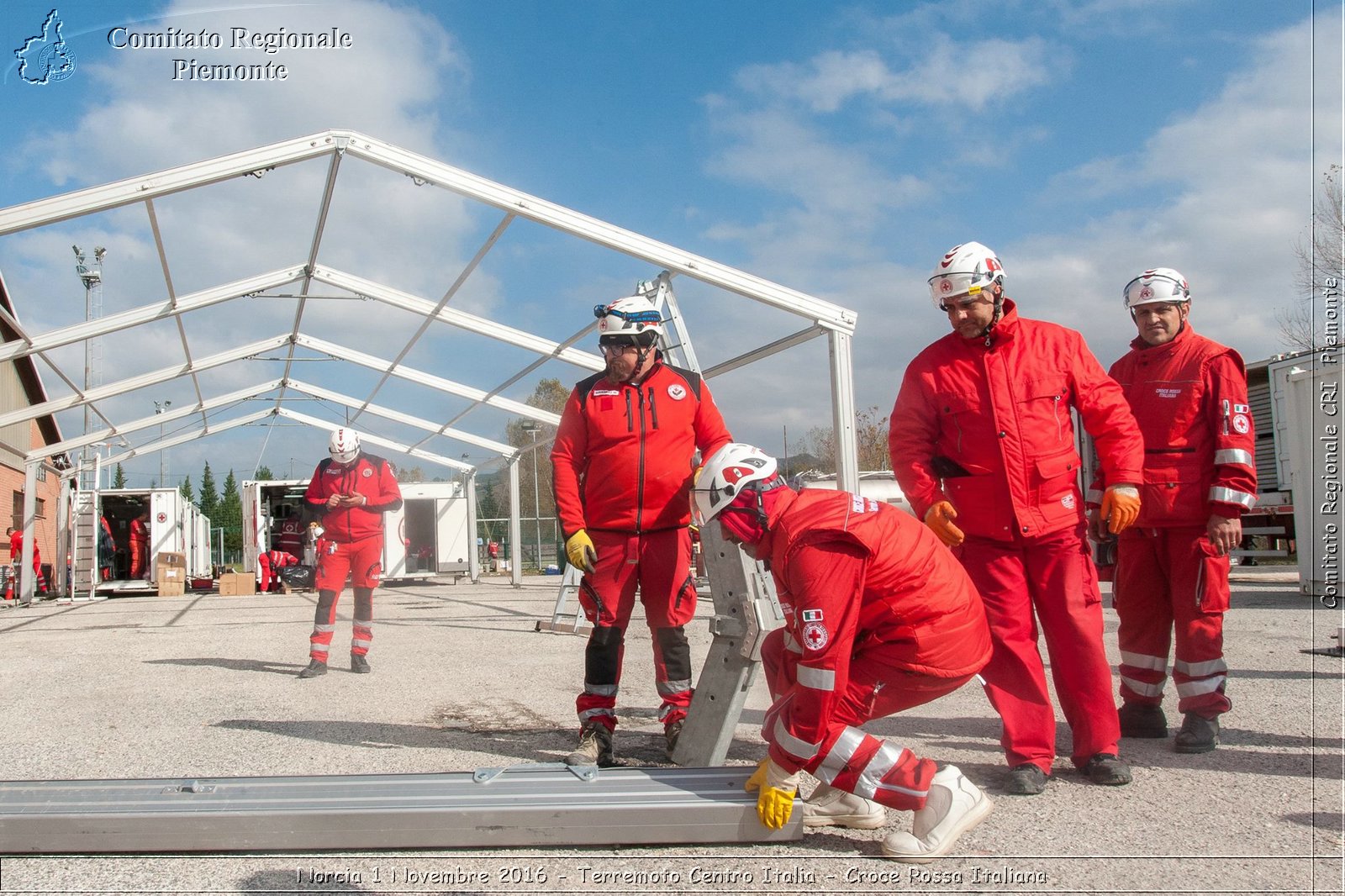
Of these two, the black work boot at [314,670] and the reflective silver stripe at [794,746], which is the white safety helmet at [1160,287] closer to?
the reflective silver stripe at [794,746]

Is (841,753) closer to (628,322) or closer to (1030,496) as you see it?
(1030,496)

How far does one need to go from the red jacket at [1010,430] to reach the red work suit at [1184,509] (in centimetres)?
36

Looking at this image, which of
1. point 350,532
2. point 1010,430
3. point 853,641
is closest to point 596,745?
point 853,641

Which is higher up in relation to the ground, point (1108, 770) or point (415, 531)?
point (415, 531)

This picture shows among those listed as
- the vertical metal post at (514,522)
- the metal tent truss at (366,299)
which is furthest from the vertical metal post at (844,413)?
the vertical metal post at (514,522)

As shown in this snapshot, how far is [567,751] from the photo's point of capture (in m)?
4.52

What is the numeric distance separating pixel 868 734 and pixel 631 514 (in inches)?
62.1

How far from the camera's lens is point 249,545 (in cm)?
2541

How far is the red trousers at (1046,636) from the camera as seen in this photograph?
12.2ft

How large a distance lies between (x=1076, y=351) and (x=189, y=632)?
35.2 ft

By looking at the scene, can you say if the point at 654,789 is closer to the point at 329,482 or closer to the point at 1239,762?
the point at 1239,762

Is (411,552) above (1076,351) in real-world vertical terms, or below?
below

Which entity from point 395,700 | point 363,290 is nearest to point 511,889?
point 395,700

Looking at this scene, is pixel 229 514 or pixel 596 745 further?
pixel 229 514
